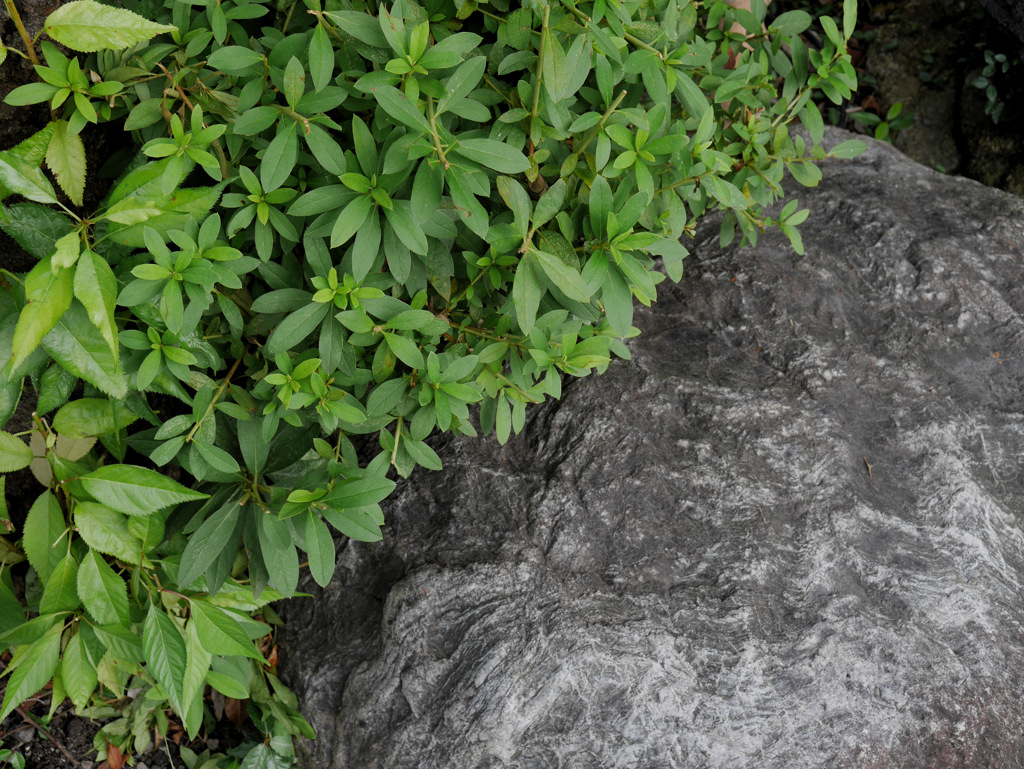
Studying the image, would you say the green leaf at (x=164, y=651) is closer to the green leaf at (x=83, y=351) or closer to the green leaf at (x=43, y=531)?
the green leaf at (x=43, y=531)

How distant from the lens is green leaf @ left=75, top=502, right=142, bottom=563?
1593mm

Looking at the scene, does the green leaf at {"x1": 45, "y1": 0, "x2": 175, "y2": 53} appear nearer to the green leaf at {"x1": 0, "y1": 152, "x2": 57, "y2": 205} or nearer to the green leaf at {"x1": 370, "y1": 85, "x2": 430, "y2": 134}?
the green leaf at {"x1": 0, "y1": 152, "x2": 57, "y2": 205}

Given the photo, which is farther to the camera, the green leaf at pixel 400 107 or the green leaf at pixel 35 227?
the green leaf at pixel 35 227

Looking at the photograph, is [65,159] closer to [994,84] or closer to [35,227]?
[35,227]

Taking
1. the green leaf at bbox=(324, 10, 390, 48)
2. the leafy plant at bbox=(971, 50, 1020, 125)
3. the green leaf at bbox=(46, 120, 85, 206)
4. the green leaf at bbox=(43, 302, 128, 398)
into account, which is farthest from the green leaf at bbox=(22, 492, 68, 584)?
the leafy plant at bbox=(971, 50, 1020, 125)

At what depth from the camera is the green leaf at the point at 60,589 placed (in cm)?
163

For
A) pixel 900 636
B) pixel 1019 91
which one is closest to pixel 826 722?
pixel 900 636

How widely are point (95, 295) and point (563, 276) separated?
86cm

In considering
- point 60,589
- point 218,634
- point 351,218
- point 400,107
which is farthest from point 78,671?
point 400,107

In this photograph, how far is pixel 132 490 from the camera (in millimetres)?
1574

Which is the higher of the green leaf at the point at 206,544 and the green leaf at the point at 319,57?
the green leaf at the point at 319,57

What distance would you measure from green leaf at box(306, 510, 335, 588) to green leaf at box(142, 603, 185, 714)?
374mm

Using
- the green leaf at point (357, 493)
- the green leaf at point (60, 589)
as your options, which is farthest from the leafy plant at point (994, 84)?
the green leaf at point (60, 589)

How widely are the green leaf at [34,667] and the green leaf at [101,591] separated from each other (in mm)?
120
